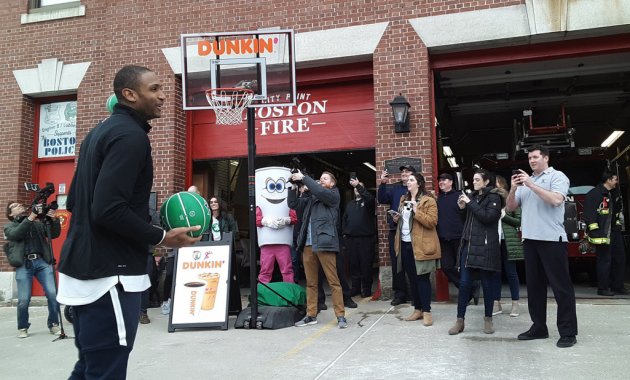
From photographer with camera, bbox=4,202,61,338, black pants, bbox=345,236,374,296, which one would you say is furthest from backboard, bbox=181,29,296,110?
black pants, bbox=345,236,374,296

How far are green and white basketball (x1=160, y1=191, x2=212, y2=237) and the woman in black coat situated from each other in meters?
3.92

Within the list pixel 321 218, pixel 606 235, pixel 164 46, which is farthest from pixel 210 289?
pixel 606 235

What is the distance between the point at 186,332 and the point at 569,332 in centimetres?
457

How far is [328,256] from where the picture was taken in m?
6.65

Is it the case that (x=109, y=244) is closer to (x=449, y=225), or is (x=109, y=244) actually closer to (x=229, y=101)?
(x=229, y=101)

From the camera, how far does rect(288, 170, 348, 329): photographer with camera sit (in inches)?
258

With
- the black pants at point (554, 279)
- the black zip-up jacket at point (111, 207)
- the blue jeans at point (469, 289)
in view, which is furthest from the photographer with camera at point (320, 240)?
the black zip-up jacket at point (111, 207)

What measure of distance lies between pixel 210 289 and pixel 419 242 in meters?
2.85

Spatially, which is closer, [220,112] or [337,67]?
[220,112]

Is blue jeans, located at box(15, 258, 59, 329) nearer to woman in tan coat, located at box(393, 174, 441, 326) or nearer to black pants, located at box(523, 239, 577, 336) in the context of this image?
woman in tan coat, located at box(393, 174, 441, 326)

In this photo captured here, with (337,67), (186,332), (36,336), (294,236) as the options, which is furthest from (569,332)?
(36,336)

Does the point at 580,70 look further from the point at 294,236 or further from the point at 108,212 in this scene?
the point at 108,212

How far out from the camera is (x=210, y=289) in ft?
22.9

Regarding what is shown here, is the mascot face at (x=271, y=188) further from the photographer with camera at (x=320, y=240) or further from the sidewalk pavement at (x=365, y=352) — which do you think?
the sidewalk pavement at (x=365, y=352)
